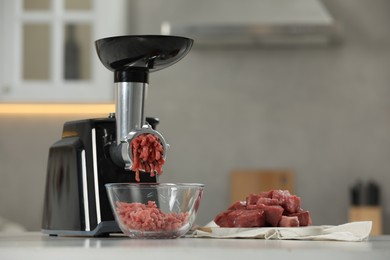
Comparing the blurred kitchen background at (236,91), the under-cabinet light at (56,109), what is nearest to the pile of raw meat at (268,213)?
the blurred kitchen background at (236,91)

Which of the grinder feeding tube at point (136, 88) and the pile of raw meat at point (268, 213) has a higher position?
the grinder feeding tube at point (136, 88)

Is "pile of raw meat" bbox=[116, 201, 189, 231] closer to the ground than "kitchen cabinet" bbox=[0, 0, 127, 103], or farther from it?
closer to the ground

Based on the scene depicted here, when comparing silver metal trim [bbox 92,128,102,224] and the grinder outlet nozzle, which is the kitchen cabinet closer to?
silver metal trim [bbox 92,128,102,224]

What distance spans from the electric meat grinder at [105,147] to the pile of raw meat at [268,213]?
17 centimetres

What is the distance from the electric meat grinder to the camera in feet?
5.28

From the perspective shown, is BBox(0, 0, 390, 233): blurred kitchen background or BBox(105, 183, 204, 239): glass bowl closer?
BBox(105, 183, 204, 239): glass bowl

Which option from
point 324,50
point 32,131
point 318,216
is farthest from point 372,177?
point 32,131

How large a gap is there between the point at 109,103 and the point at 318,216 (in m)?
1.07

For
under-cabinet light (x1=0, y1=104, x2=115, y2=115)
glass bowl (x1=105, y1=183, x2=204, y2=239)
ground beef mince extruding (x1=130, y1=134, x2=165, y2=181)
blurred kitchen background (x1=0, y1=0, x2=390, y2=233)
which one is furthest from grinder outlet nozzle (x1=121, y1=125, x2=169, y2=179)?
under-cabinet light (x1=0, y1=104, x2=115, y2=115)

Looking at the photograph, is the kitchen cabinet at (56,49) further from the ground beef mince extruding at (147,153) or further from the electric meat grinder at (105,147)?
the ground beef mince extruding at (147,153)

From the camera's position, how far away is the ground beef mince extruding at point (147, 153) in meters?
1.57

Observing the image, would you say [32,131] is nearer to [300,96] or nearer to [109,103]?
[109,103]

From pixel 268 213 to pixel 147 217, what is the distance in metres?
0.26

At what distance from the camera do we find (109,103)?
158 inches
